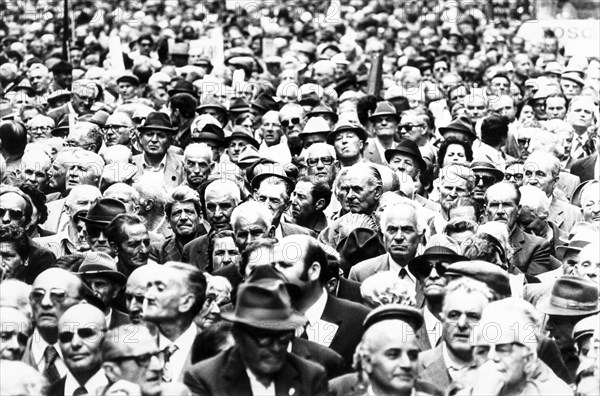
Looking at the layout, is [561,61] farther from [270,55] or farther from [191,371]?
→ [191,371]

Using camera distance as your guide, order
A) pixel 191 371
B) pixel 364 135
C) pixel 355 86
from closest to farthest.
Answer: pixel 191 371 → pixel 364 135 → pixel 355 86

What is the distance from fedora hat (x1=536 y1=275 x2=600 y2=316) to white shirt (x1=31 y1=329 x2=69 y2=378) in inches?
116

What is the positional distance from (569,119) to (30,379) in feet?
34.5

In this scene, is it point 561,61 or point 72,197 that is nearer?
point 72,197

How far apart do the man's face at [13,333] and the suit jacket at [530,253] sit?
14.7 ft

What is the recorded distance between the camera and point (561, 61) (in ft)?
79.2

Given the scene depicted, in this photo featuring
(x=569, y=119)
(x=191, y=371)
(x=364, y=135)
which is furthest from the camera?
(x=569, y=119)

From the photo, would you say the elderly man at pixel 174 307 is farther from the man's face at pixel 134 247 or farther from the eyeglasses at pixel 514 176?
the eyeglasses at pixel 514 176

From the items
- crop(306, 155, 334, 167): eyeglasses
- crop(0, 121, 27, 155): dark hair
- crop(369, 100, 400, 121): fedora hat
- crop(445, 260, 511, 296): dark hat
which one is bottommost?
Result: crop(0, 121, 27, 155): dark hair

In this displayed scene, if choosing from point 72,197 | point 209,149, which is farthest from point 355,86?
point 72,197

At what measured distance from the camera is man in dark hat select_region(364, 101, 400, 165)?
16.9 meters

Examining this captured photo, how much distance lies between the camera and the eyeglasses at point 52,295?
9.94 metres

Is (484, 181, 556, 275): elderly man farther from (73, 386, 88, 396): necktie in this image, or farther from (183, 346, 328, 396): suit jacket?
(73, 386, 88, 396): necktie

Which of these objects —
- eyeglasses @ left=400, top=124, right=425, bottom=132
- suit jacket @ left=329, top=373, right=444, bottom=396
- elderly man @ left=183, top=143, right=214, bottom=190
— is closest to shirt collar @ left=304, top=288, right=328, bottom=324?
suit jacket @ left=329, top=373, right=444, bottom=396
